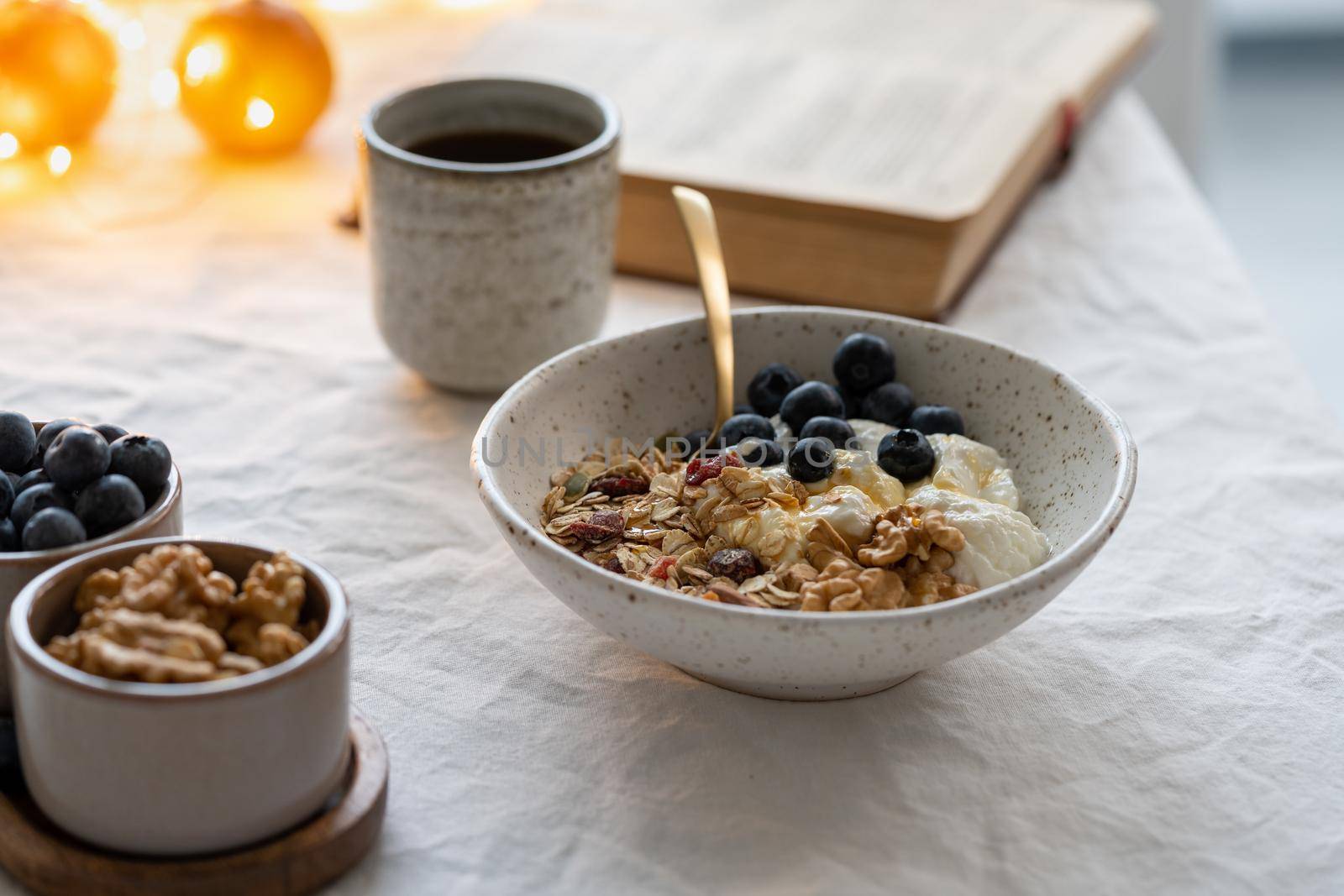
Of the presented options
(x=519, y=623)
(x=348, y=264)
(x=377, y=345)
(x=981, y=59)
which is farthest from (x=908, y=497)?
(x=981, y=59)

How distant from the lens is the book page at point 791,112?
1233 millimetres

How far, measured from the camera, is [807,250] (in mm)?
1231

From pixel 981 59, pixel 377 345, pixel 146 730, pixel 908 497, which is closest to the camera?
pixel 146 730

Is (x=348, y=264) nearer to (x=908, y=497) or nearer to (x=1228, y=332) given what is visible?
(x=908, y=497)

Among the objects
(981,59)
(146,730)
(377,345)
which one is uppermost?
(981,59)

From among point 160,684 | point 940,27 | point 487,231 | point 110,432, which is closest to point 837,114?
point 940,27

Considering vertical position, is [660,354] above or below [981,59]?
below

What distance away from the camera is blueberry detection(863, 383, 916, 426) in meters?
0.91

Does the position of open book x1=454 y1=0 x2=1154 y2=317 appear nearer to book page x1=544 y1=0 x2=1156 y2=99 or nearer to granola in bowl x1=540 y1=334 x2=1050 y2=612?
book page x1=544 y1=0 x2=1156 y2=99

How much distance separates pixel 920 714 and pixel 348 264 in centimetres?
81

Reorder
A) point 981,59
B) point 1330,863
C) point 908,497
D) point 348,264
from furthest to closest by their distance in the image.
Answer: point 981,59 < point 348,264 < point 908,497 < point 1330,863

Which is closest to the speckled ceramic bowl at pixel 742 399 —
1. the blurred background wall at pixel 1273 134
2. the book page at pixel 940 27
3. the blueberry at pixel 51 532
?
the blueberry at pixel 51 532

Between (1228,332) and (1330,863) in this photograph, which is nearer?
(1330,863)

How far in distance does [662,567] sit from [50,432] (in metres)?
0.36
